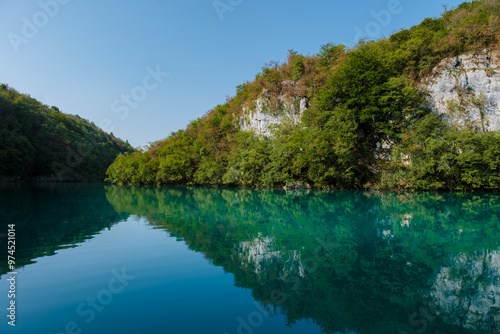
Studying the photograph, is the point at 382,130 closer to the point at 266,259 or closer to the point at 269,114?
the point at 269,114

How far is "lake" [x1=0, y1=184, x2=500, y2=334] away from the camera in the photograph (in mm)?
4074

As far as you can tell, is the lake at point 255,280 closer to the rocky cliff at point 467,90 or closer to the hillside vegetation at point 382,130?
the hillside vegetation at point 382,130

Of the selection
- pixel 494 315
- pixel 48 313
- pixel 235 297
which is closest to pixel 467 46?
pixel 494 315

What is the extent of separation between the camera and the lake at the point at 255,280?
407cm

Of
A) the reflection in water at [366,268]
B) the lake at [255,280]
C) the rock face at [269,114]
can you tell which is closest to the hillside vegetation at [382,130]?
the rock face at [269,114]

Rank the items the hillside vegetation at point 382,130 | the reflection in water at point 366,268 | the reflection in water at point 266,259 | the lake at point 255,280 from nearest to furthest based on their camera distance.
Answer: the lake at point 255,280 → the reflection in water at point 366,268 → the reflection in water at point 266,259 → the hillside vegetation at point 382,130

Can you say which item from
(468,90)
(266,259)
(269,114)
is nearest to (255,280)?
(266,259)

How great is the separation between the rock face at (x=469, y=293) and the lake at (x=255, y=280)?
2cm

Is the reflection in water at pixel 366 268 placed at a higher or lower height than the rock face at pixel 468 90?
lower

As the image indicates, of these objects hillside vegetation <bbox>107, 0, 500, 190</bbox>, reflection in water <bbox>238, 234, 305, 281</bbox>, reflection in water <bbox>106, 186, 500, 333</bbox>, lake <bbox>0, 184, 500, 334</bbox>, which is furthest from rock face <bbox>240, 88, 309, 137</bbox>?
reflection in water <bbox>238, 234, 305, 281</bbox>

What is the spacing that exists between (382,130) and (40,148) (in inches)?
3127

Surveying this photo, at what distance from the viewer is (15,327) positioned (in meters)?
3.85

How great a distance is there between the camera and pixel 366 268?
6293mm

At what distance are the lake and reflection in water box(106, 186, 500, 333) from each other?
3 centimetres
